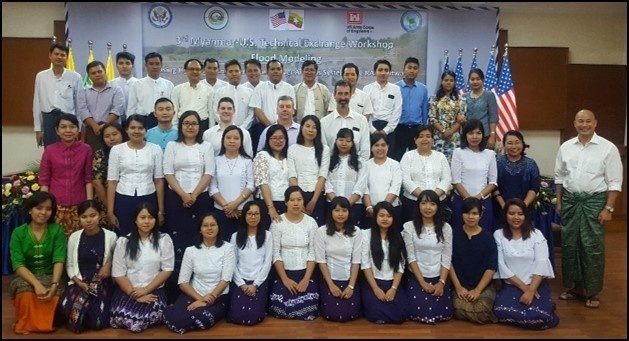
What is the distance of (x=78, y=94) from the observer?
16.4ft

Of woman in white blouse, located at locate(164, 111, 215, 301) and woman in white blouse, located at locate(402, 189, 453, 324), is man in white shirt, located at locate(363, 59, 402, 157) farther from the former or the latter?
woman in white blouse, located at locate(164, 111, 215, 301)

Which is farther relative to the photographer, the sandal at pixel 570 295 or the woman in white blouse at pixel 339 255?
the sandal at pixel 570 295

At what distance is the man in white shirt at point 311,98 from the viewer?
202 inches

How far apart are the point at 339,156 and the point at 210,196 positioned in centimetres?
102

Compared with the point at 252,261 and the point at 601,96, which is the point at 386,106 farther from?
the point at 601,96

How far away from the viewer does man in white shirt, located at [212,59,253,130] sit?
5105 mm

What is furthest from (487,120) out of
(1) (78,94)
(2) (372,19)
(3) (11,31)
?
(3) (11,31)

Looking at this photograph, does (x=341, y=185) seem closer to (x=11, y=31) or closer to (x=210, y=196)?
(x=210, y=196)

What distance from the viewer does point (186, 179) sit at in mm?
4125

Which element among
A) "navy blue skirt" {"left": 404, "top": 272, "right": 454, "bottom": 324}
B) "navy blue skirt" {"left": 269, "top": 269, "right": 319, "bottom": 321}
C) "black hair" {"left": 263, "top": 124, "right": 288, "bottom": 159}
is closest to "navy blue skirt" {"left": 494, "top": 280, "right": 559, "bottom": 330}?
"navy blue skirt" {"left": 404, "top": 272, "right": 454, "bottom": 324}

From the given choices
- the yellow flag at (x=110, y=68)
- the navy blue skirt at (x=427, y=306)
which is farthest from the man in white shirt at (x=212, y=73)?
the navy blue skirt at (x=427, y=306)

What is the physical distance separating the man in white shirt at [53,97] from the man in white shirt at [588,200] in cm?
421

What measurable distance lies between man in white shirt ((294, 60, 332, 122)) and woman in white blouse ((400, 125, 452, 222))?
3.78ft

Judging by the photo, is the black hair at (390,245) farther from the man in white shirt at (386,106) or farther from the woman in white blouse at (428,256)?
the man in white shirt at (386,106)
